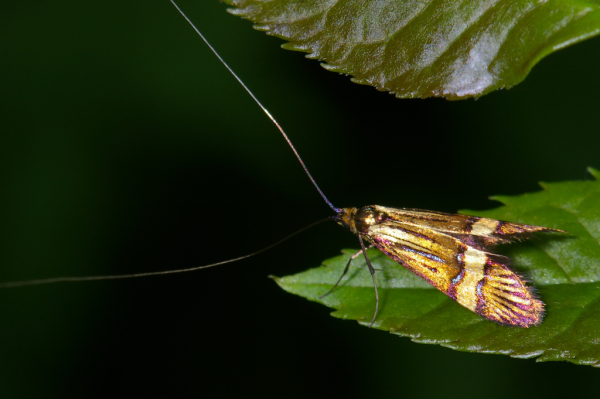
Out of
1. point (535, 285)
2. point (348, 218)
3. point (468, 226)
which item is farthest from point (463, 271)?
point (348, 218)

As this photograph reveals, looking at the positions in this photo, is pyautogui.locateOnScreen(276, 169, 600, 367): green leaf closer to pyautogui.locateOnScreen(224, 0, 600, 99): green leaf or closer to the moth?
the moth

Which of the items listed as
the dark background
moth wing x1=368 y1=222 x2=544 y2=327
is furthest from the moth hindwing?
the dark background

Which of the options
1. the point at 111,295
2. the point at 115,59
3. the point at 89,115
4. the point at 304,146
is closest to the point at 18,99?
the point at 89,115

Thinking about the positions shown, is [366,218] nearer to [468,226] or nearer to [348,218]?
[348,218]

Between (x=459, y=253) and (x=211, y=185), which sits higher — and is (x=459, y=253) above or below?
below

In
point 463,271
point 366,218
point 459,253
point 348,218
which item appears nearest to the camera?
point 463,271

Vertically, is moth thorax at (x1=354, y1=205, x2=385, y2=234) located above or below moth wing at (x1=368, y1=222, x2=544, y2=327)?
above
